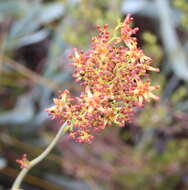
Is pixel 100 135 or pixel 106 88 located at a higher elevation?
pixel 100 135

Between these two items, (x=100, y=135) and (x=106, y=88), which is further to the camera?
(x=100, y=135)

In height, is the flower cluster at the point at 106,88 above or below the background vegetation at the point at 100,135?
below

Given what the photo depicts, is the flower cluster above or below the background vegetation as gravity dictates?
below

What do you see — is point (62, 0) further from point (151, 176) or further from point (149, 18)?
point (151, 176)

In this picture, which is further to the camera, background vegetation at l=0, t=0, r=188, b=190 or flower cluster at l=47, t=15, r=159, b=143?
background vegetation at l=0, t=0, r=188, b=190

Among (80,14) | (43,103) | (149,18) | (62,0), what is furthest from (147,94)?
(149,18)
